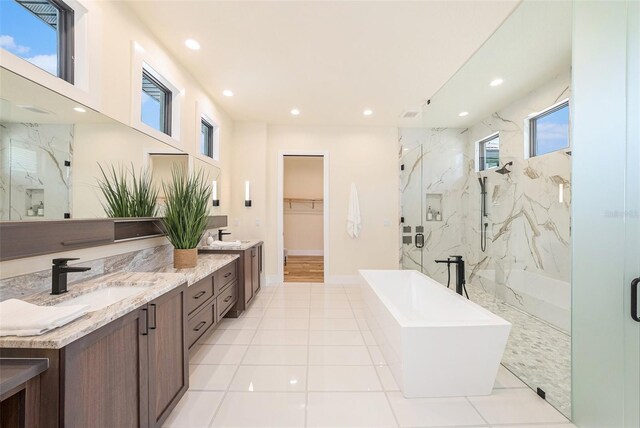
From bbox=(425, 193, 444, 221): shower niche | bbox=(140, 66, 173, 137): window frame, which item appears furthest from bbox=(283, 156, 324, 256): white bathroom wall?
bbox=(140, 66, 173, 137): window frame

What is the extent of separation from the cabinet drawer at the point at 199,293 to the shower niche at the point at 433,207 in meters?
2.76

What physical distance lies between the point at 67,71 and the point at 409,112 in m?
3.97

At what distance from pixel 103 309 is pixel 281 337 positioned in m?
1.86

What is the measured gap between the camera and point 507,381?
6.62ft

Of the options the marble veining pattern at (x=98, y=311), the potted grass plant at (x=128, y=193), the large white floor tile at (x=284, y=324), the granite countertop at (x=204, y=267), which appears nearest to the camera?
the marble veining pattern at (x=98, y=311)

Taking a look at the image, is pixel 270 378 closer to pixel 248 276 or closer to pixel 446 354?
pixel 446 354

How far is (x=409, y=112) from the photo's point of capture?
417cm

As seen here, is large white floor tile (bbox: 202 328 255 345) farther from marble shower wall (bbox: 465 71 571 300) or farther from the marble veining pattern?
marble shower wall (bbox: 465 71 571 300)

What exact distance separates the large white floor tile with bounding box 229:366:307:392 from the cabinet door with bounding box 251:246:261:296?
1549mm

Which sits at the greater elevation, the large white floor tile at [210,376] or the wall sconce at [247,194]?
the wall sconce at [247,194]

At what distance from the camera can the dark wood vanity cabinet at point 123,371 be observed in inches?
34.8

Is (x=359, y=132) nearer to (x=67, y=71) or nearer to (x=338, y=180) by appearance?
(x=338, y=180)

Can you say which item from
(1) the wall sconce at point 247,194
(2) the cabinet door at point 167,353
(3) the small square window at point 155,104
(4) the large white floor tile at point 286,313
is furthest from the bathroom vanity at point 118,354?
(1) the wall sconce at point 247,194

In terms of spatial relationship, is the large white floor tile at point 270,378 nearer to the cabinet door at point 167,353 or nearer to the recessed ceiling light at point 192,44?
the cabinet door at point 167,353
